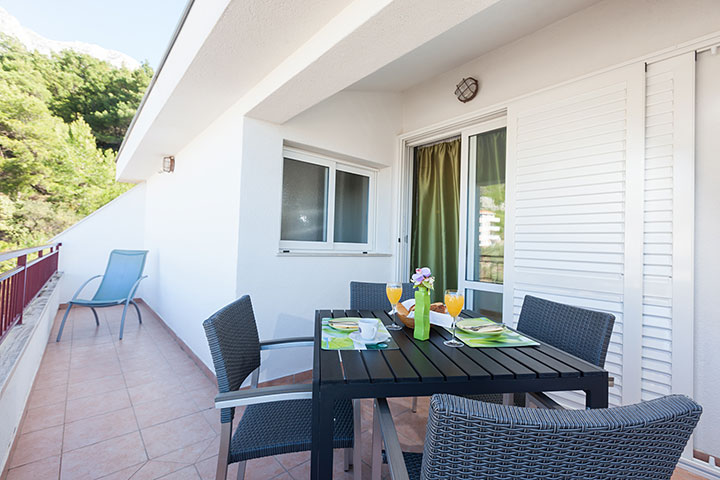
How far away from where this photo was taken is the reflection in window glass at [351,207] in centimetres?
A: 306

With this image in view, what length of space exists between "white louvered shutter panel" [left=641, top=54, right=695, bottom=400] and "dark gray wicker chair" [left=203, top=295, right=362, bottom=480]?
1.79m

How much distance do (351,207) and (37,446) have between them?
268 cm

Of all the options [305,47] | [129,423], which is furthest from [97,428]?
[305,47]

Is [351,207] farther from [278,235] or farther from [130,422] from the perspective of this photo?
[130,422]

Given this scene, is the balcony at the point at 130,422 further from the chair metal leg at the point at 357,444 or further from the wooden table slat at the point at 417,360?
the wooden table slat at the point at 417,360

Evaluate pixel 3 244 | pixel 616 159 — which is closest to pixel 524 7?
pixel 616 159

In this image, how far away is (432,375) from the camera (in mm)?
980

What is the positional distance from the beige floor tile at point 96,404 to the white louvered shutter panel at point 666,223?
337 centimetres

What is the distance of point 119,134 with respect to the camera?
11008mm

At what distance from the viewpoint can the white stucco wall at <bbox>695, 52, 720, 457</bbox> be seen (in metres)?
1.64

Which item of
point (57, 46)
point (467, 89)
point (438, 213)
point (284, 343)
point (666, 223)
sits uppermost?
point (57, 46)

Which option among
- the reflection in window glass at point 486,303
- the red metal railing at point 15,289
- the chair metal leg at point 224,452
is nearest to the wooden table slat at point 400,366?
the chair metal leg at point 224,452

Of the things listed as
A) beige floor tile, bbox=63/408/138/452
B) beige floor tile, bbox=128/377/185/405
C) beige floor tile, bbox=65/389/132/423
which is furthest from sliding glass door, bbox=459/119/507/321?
beige floor tile, bbox=65/389/132/423

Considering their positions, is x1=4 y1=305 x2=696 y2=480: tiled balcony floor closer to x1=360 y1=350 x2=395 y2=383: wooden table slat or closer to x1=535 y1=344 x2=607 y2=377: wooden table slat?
x1=360 y1=350 x2=395 y2=383: wooden table slat
